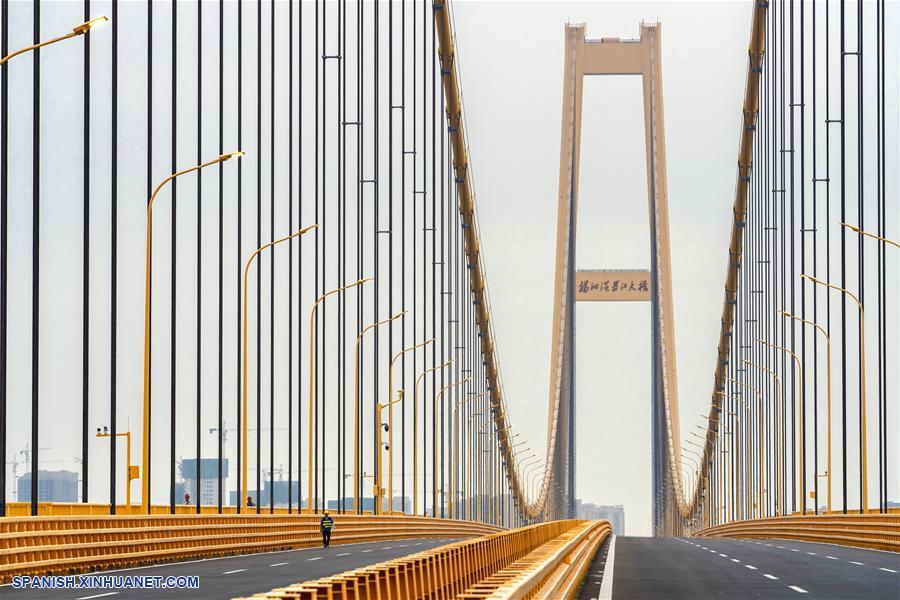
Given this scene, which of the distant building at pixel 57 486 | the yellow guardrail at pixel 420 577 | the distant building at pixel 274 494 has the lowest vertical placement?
the distant building at pixel 274 494

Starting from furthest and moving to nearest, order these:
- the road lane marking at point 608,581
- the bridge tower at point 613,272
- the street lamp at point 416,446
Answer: the bridge tower at point 613,272, the street lamp at point 416,446, the road lane marking at point 608,581

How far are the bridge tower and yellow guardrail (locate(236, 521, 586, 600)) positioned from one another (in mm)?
82426

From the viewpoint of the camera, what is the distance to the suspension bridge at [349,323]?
22594mm

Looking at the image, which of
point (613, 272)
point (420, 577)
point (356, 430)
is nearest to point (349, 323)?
point (356, 430)

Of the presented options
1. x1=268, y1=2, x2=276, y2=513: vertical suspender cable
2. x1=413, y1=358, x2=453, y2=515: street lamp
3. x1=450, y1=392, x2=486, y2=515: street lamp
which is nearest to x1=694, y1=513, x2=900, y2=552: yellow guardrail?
x1=413, y1=358, x2=453, y2=515: street lamp

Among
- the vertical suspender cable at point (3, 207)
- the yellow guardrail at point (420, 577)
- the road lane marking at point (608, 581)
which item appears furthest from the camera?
the vertical suspender cable at point (3, 207)

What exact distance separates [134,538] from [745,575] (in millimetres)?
9119

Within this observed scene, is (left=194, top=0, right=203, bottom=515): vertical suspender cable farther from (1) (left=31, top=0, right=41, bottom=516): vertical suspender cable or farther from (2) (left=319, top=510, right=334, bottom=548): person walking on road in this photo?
(1) (left=31, top=0, right=41, bottom=516): vertical suspender cable

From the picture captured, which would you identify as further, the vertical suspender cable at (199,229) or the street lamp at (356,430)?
the street lamp at (356,430)

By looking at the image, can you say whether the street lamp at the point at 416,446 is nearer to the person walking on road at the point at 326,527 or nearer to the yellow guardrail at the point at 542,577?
the person walking on road at the point at 326,527

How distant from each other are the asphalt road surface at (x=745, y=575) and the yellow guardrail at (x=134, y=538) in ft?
22.4

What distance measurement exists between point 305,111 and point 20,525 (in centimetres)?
2845

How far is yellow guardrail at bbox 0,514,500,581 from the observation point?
20.9 m

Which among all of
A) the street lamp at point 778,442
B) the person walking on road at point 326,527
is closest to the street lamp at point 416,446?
the street lamp at point 778,442
